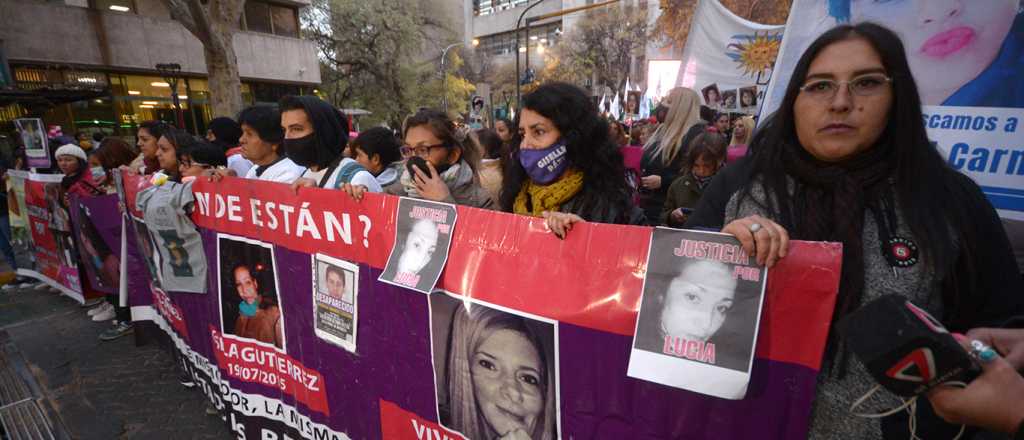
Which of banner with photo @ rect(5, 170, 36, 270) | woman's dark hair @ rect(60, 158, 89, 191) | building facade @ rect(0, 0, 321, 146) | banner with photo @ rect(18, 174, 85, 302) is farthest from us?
building facade @ rect(0, 0, 321, 146)

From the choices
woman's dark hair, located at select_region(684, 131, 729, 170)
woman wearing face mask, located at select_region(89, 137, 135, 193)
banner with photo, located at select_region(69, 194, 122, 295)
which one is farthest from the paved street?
woman's dark hair, located at select_region(684, 131, 729, 170)

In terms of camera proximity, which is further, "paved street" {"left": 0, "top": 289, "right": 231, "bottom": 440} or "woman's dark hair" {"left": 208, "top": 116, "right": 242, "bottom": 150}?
"woman's dark hair" {"left": 208, "top": 116, "right": 242, "bottom": 150}

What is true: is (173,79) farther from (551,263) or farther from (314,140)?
(551,263)

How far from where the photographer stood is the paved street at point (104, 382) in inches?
124

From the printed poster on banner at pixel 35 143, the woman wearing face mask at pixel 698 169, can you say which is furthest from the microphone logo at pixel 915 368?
the printed poster on banner at pixel 35 143

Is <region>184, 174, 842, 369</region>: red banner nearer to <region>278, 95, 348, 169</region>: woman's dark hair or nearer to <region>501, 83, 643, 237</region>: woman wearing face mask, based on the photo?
<region>501, 83, 643, 237</region>: woman wearing face mask

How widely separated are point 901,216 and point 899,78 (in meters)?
0.36

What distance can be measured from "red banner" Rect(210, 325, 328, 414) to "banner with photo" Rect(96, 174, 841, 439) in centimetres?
1

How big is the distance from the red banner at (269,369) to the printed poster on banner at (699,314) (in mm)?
1710

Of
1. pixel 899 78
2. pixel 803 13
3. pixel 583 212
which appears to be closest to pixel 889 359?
pixel 899 78

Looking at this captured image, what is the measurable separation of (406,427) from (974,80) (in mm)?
2972

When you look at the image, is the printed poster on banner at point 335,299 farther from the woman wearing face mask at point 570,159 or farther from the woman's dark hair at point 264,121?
the woman's dark hair at point 264,121

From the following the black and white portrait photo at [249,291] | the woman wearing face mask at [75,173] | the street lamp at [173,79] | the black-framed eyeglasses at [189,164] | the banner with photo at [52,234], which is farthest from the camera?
the street lamp at [173,79]

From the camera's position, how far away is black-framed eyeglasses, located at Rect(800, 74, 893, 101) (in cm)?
116
